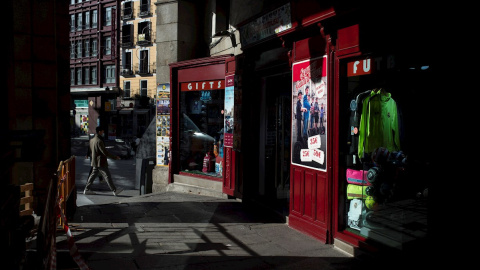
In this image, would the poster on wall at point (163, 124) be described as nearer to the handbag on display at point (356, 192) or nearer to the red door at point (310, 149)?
the red door at point (310, 149)

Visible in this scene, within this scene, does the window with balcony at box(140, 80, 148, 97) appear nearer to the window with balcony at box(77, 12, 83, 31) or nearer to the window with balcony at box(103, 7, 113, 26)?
the window with balcony at box(103, 7, 113, 26)

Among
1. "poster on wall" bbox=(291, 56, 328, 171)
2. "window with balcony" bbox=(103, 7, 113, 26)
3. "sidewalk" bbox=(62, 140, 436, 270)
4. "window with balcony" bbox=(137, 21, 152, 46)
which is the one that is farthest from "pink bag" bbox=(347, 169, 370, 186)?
"window with balcony" bbox=(103, 7, 113, 26)

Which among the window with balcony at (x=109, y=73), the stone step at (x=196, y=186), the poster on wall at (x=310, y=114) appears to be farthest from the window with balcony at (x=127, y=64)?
the poster on wall at (x=310, y=114)

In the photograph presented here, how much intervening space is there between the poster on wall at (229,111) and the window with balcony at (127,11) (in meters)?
38.4

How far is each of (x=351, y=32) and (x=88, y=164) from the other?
16.3 m

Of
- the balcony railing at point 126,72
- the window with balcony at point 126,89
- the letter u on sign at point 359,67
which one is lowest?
the letter u on sign at point 359,67

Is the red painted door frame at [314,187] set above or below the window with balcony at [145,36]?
below

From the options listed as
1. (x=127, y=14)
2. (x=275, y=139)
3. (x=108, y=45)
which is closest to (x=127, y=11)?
(x=127, y=14)

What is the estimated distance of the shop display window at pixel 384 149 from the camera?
5.23 metres

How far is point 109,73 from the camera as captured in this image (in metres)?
47.2

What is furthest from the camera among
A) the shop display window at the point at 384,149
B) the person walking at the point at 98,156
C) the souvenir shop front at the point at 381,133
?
the person walking at the point at 98,156

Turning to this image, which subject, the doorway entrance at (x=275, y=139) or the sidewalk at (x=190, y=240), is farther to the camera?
the doorway entrance at (x=275, y=139)

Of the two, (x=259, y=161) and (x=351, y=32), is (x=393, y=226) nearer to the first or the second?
(x=351, y=32)

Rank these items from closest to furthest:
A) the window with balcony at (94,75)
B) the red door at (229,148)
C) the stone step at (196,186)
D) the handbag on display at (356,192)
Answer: the handbag on display at (356,192)
the red door at (229,148)
the stone step at (196,186)
the window with balcony at (94,75)
